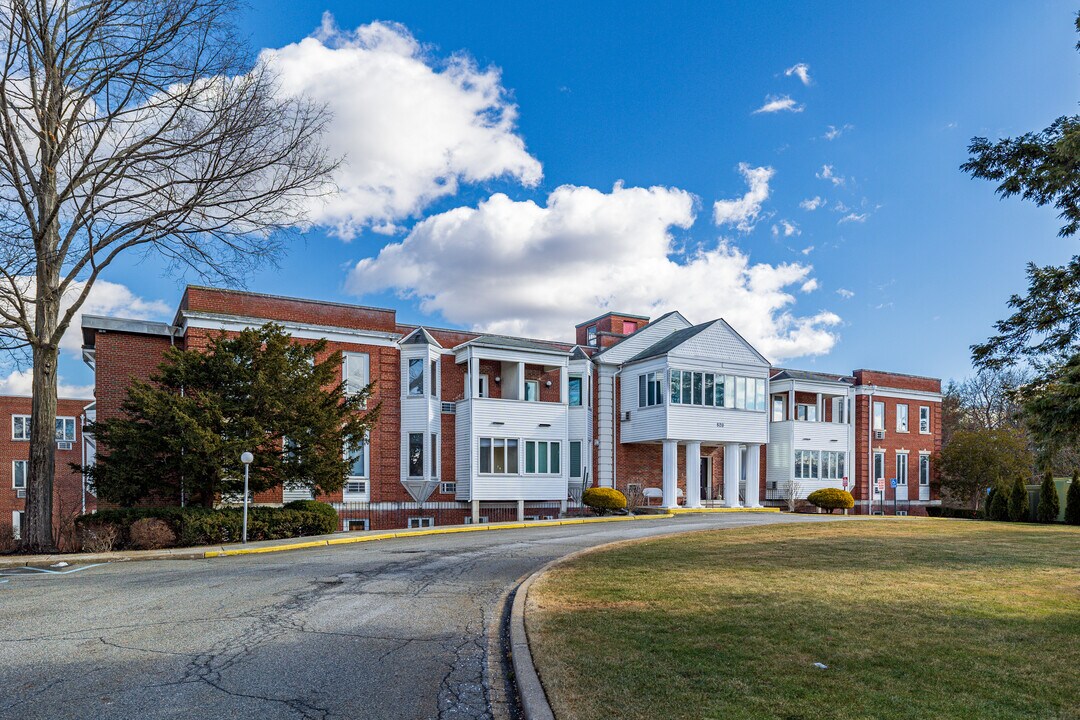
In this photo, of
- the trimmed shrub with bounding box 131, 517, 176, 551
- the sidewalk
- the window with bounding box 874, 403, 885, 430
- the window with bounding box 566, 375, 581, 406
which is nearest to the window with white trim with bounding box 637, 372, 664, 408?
the window with bounding box 566, 375, 581, 406

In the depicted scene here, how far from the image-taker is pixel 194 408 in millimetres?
18953

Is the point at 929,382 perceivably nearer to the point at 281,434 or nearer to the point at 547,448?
the point at 547,448

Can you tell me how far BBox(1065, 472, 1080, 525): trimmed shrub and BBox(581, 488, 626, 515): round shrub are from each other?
1778 centimetres

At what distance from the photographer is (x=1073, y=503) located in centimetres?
2988

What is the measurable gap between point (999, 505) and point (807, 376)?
35.6ft

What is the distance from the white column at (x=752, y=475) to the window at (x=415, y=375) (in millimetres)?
16752

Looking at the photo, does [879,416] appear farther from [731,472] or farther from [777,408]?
[731,472]

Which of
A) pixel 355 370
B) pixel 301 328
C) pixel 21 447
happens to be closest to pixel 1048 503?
pixel 355 370

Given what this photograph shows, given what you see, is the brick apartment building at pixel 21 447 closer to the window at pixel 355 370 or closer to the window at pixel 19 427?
the window at pixel 19 427

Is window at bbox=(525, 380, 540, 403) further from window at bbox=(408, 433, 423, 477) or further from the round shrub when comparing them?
window at bbox=(408, 433, 423, 477)

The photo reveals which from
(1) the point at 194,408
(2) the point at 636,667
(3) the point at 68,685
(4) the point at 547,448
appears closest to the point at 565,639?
(2) the point at 636,667

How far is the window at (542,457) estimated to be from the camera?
30750 mm

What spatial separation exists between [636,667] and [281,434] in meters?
16.2

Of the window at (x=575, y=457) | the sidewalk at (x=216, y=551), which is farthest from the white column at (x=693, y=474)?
the sidewalk at (x=216, y=551)
